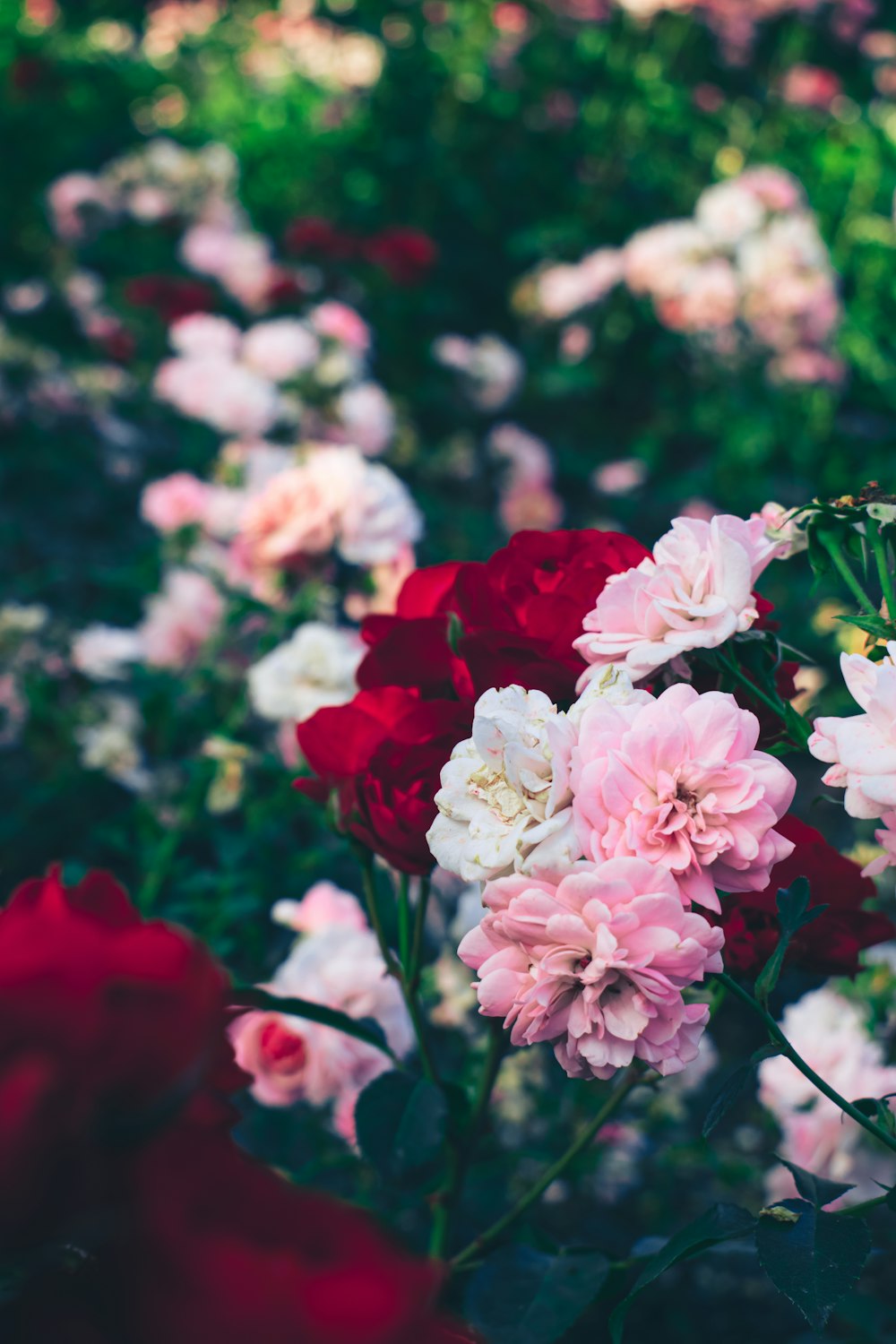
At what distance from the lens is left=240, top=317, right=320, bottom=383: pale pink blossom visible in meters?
2.28

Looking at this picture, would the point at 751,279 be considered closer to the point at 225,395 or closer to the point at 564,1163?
the point at 225,395

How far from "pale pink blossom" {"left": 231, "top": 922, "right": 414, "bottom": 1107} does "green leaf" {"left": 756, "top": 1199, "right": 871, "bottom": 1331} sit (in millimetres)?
455

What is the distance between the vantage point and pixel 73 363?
312 centimetres

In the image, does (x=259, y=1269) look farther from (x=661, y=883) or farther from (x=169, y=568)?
(x=169, y=568)

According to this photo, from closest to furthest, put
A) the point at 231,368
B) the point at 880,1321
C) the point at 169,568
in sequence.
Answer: the point at 880,1321
the point at 169,568
the point at 231,368

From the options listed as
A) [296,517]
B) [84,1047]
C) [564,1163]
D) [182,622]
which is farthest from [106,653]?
[84,1047]

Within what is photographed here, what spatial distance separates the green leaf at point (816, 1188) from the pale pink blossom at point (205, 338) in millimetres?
2061

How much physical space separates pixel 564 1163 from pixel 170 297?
231 cm

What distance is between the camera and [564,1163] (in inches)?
29.5

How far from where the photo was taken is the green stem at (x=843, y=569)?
2.12 feet

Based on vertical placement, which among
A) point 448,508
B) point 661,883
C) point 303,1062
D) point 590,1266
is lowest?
point 448,508

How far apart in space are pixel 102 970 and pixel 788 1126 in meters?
1.04

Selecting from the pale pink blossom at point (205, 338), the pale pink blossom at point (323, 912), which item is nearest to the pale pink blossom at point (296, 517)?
the pale pink blossom at point (323, 912)

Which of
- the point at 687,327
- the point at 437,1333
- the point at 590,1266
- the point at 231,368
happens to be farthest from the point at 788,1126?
the point at 687,327
